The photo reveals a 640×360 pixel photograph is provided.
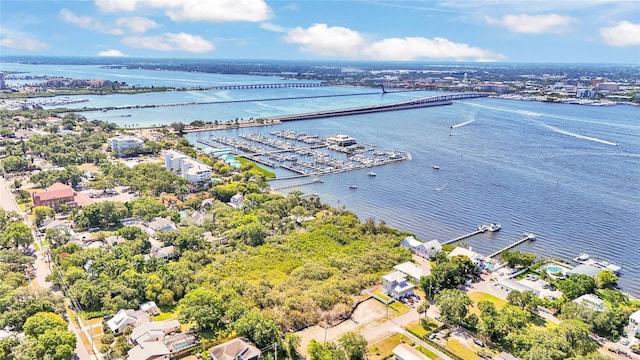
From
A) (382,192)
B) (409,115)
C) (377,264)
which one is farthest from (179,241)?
(409,115)

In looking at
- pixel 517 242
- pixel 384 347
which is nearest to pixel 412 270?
pixel 384 347

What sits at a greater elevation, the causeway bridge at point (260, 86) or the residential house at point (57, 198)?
the causeway bridge at point (260, 86)

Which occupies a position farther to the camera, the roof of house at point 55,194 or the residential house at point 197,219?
the roof of house at point 55,194

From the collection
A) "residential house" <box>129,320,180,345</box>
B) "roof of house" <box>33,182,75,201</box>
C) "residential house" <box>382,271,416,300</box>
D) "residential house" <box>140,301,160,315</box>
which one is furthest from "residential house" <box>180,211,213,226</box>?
"residential house" <box>382,271,416,300</box>

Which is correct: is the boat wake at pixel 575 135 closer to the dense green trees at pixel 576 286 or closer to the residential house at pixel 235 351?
the dense green trees at pixel 576 286

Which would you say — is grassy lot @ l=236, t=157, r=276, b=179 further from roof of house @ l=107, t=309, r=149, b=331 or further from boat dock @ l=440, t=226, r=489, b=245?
roof of house @ l=107, t=309, r=149, b=331

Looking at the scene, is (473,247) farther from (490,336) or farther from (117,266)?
(117,266)

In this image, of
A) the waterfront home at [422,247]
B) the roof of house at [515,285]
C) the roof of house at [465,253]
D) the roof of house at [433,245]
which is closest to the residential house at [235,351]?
the waterfront home at [422,247]
